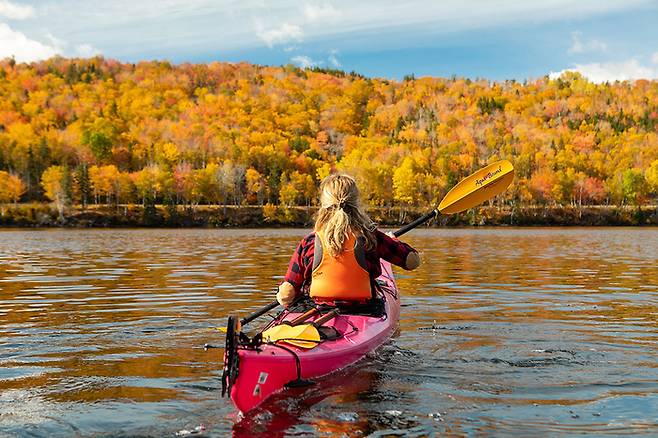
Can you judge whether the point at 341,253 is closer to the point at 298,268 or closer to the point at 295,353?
the point at 298,268

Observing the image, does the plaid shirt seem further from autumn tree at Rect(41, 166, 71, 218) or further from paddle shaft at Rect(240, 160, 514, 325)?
autumn tree at Rect(41, 166, 71, 218)

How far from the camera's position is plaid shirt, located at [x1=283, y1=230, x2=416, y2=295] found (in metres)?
8.12

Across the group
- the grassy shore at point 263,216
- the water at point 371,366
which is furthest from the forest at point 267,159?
the water at point 371,366

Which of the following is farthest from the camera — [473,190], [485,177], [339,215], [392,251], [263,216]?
[263,216]

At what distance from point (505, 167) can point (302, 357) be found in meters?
7.25

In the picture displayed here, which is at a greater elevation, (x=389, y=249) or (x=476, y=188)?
(x=476, y=188)

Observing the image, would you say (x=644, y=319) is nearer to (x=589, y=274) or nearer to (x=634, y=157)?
(x=589, y=274)

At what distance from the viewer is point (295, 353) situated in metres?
6.78

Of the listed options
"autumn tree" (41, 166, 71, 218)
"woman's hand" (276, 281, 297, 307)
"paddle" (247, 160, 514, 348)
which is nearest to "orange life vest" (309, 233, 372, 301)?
"woman's hand" (276, 281, 297, 307)

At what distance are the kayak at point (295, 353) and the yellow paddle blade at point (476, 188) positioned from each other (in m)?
3.37

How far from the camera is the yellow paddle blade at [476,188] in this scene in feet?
39.2

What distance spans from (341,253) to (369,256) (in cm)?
40

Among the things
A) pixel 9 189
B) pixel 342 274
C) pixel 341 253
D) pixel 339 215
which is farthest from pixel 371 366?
pixel 9 189

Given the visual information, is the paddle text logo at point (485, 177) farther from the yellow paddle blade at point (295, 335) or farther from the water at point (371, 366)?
the yellow paddle blade at point (295, 335)
